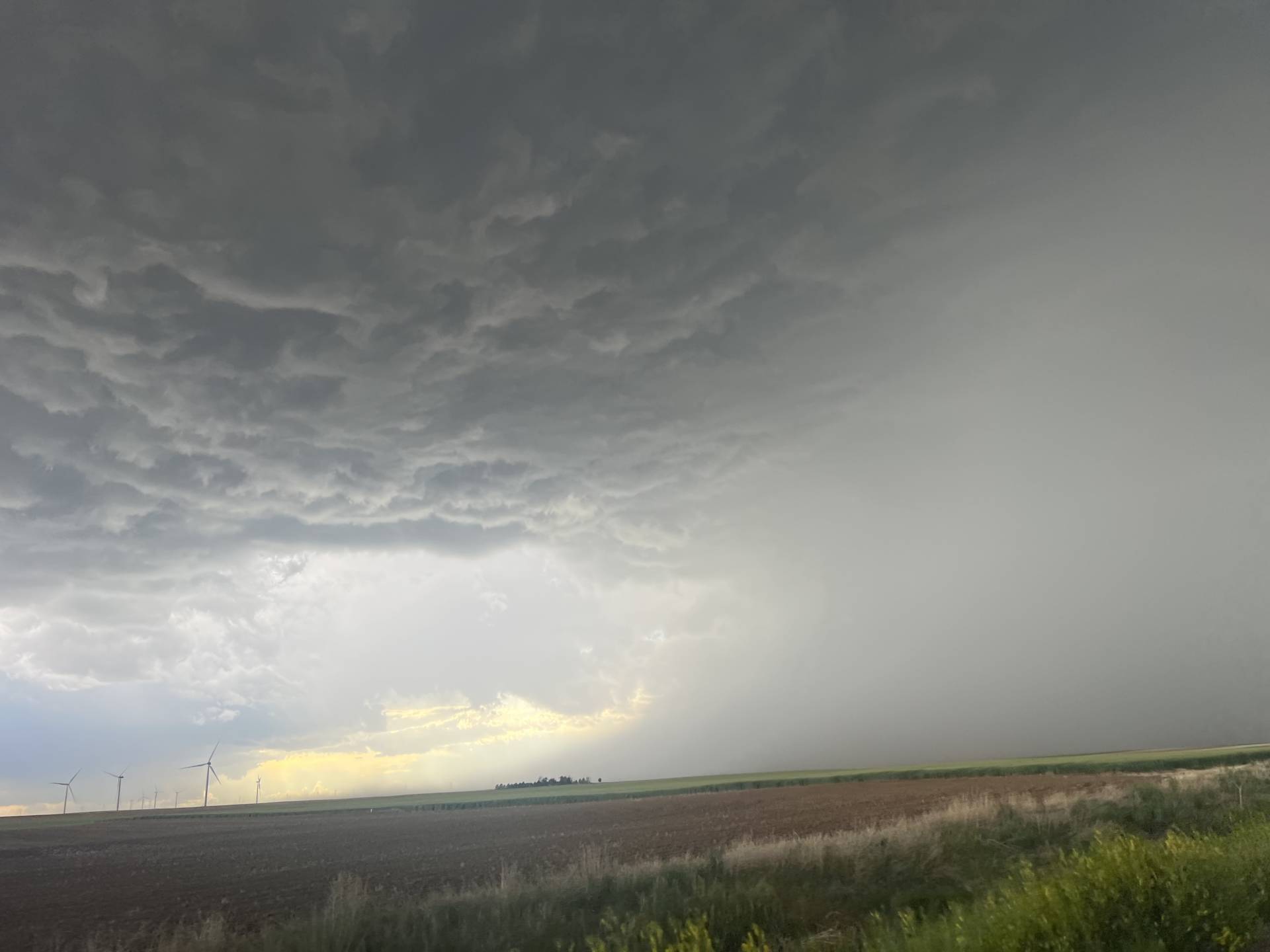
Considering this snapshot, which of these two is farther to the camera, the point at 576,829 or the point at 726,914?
the point at 576,829

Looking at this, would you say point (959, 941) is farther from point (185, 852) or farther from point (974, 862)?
point (185, 852)

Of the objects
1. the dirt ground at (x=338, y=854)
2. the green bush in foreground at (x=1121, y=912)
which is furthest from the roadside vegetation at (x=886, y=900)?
the dirt ground at (x=338, y=854)

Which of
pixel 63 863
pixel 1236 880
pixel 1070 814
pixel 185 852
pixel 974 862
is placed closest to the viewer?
pixel 1236 880

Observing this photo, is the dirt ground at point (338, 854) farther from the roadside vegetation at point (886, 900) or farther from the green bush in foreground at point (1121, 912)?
the green bush in foreground at point (1121, 912)

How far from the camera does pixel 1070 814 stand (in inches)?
1082

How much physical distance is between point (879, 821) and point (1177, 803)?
45.1ft

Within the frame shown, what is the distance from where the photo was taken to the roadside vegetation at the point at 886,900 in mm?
9578

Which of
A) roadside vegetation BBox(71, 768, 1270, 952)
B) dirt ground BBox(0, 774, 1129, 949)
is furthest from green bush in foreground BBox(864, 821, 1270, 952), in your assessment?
dirt ground BBox(0, 774, 1129, 949)

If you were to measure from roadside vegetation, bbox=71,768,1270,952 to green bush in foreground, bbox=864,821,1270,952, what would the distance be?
3cm

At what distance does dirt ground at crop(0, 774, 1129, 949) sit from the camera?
27203 millimetres

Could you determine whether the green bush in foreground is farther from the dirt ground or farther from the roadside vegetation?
the dirt ground

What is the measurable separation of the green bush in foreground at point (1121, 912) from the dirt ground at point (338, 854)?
19.6 meters

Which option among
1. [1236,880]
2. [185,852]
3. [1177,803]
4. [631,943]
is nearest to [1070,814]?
[1177,803]

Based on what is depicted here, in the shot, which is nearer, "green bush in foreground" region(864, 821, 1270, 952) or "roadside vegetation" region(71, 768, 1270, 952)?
"green bush in foreground" region(864, 821, 1270, 952)
